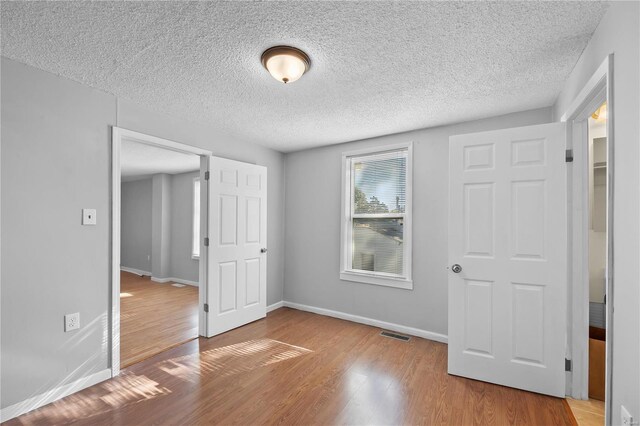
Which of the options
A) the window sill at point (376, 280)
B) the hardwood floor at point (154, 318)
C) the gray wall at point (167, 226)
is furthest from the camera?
the gray wall at point (167, 226)

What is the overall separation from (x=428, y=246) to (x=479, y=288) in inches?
37.8

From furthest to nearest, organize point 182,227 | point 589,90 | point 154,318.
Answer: point 182,227 < point 154,318 < point 589,90

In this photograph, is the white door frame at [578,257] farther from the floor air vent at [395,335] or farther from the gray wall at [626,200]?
the floor air vent at [395,335]

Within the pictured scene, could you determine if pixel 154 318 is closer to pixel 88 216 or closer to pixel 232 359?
pixel 232 359

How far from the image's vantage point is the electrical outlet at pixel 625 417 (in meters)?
1.26

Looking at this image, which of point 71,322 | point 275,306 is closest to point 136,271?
point 275,306

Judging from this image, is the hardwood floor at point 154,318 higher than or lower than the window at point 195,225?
lower

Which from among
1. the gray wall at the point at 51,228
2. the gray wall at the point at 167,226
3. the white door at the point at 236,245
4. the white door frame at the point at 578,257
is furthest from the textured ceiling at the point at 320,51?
the gray wall at the point at 167,226

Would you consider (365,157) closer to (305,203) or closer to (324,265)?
(305,203)

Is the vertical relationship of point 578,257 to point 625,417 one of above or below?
above

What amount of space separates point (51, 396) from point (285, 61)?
9.39ft

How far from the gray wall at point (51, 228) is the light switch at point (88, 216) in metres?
0.04

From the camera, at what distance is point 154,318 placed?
404 cm

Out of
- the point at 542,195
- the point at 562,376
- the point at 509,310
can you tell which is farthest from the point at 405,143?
the point at 562,376
